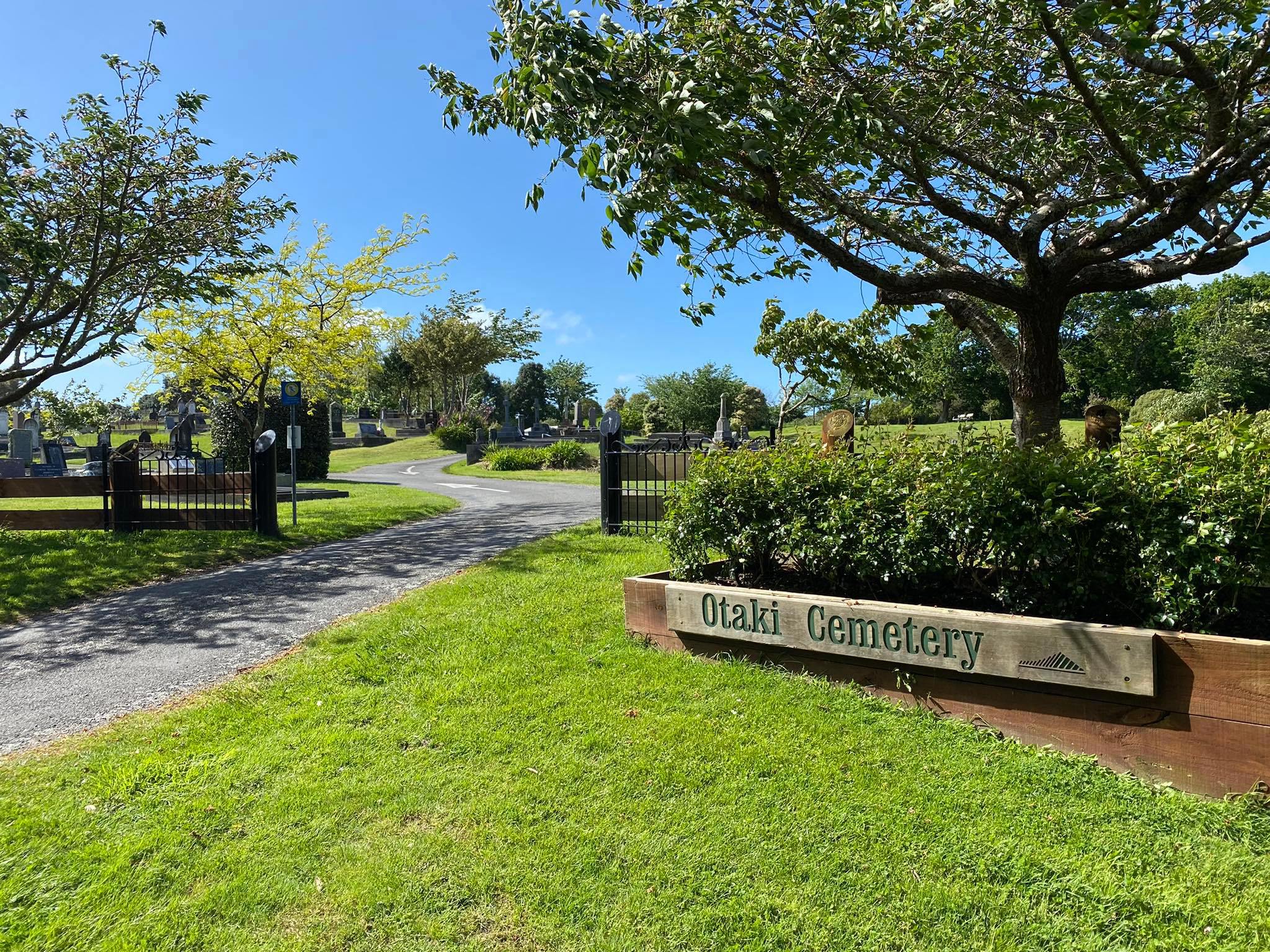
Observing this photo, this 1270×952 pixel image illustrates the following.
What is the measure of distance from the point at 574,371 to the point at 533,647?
2952 inches

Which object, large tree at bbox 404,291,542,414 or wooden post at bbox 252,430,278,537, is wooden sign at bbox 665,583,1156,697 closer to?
wooden post at bbox 252,430,278,537

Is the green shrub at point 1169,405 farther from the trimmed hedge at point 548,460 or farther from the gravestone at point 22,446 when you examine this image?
the gravestone at point 22,446

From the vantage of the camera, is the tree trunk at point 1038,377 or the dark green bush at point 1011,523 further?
the tree trunk at point 1038,377

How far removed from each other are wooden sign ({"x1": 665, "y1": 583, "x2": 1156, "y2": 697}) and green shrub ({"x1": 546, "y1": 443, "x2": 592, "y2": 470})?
72.8 ft

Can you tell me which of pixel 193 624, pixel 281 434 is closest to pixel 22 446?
pixel 281 434

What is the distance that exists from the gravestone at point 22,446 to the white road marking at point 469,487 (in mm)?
11528

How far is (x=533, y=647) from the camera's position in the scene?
4.48 m

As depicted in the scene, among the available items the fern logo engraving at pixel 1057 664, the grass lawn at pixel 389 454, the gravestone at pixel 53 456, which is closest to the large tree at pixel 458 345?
the grass lawn at pixel 389 454

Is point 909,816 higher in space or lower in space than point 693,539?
lower

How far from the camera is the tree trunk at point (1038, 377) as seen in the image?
5402 millimetres

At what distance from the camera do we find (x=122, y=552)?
848cm

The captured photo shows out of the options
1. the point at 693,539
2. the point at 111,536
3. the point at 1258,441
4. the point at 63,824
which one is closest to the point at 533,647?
the point at 693,539

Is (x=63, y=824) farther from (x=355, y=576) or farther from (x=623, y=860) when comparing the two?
(x=355, y=576)

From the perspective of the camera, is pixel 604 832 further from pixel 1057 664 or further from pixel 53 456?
pixel 53 456
